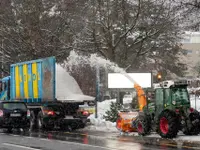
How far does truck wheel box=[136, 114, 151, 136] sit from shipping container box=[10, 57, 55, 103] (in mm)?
5086

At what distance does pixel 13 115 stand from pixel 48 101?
2019 millimetres

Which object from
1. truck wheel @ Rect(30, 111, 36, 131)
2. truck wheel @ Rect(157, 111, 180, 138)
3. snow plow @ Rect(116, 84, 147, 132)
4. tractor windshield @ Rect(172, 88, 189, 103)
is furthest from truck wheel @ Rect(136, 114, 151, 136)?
truck wheel @ Rect(30, 111, 36, 131)

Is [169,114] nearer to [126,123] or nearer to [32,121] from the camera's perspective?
[126,123]

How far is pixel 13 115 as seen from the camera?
22156 millimetres

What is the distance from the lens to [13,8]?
37.9m

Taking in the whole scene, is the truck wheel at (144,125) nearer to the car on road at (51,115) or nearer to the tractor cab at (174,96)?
the tractor cab at (174,96)

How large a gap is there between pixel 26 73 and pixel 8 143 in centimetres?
874

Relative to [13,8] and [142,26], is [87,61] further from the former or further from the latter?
[13,8]

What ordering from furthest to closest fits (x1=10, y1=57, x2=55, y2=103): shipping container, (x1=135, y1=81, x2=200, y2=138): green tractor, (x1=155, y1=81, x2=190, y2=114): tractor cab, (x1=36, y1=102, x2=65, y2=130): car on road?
1. (x1=36, y1=102, x2=65, y2=130): car on road
2. (x1=10, y1=57, x2=55, y2=103): shipping container
3. (x1=155, y1=81, x2=190, y2=114): tractor cab
4. (x1=135, y1=81, x2=200, y2=138): green tractor

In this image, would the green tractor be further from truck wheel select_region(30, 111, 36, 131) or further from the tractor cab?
truck wheel select_region(30, 111, 36, 131)

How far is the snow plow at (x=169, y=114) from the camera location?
16344 mm

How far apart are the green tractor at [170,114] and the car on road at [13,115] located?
274 inches

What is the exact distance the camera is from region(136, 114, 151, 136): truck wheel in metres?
17.6

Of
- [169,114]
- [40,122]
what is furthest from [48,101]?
[169,114]
